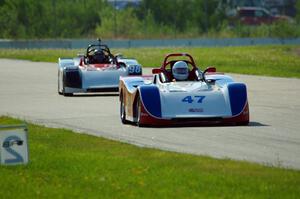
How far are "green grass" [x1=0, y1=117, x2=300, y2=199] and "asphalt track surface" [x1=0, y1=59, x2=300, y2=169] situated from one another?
794mm

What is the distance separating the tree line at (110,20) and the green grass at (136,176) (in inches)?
2884

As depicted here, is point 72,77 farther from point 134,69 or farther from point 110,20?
point 110,20

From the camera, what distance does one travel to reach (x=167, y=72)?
20328 mm

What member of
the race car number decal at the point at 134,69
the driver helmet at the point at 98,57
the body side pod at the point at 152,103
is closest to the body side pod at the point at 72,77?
the driver helmet at the point at 98,57

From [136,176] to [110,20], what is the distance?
78.9 metres

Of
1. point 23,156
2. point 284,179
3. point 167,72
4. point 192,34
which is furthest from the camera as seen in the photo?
point 192,34

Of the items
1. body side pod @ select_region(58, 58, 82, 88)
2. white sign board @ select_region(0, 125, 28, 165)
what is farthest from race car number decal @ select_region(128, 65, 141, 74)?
white sign board @ select_region(0, 125, 28, 165)

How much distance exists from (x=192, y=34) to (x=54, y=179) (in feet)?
254

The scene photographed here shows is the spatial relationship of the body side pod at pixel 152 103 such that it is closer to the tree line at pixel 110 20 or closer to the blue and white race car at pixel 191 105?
the blue and white race car at pixel 191 105

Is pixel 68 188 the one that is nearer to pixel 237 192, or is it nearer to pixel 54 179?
pixel 54 179

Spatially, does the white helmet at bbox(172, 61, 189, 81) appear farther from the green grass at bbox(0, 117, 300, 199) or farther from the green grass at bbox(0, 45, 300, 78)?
the green grass at bbox(0, 45, 300, 78)

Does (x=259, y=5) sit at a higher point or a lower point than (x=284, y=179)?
lower

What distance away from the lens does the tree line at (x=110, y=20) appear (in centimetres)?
8906

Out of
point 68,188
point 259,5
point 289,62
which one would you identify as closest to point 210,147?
point 68,188
